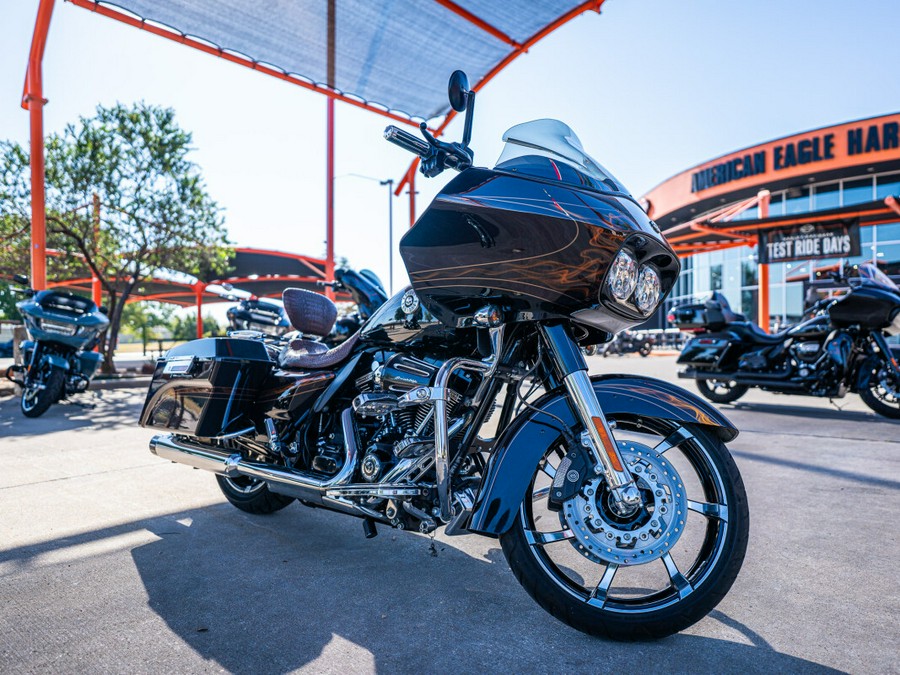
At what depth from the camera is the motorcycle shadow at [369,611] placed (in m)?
1.78

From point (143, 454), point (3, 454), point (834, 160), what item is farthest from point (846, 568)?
point (834, 160)

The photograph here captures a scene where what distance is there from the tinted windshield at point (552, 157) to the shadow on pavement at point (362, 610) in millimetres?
1492

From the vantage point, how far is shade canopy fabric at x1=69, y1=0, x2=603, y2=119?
832 cm

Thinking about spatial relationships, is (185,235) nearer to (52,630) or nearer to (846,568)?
(52,630)

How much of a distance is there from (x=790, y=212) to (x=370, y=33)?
75.4 feet

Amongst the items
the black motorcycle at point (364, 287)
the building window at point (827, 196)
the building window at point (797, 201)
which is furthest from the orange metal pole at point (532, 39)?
the building window at point (797, 201)

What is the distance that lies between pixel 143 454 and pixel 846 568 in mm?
4730

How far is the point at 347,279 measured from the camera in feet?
13.7

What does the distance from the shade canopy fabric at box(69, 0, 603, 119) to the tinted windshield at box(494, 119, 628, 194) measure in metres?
7.21

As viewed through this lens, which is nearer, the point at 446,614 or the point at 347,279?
the point at 446,614

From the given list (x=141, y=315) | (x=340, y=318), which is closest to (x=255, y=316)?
(x=340, y=318)

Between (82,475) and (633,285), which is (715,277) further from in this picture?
(633,285)

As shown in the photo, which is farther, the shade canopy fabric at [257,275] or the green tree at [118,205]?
the shade canopy fabric at [257,275]

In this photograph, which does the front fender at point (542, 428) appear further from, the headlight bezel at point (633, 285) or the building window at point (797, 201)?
the building window at point (797, 201)
